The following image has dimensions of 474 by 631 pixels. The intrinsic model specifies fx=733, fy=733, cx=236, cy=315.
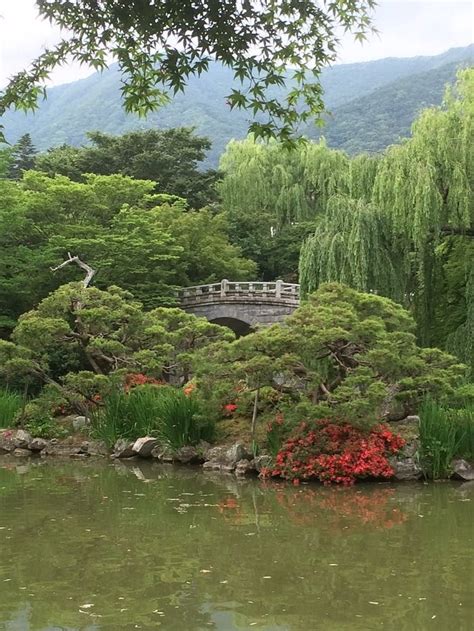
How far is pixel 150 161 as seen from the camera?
958 inches

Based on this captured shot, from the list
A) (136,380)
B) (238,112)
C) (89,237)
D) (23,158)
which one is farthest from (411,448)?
(238,112)

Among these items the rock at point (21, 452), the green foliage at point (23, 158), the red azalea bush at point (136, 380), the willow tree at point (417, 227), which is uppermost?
the green foliage at point (23, 158)

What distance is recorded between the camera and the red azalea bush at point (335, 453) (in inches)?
341

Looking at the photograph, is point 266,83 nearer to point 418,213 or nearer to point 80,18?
point 80,18

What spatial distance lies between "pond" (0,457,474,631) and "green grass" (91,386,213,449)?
164 cm

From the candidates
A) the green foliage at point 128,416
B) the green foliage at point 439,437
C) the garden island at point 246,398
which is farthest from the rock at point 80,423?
the green foliage at point 439,437

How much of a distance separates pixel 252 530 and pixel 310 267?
6723 millimetres

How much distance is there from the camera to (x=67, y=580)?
15.4ft

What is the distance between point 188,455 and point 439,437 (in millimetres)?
3462

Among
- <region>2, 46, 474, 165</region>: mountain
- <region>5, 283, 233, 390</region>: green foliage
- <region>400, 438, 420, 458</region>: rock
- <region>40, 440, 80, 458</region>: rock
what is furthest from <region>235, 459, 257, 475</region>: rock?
<region>2, 46, 474, 165</region>: mountain

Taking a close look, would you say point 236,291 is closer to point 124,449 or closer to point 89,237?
point 89,237

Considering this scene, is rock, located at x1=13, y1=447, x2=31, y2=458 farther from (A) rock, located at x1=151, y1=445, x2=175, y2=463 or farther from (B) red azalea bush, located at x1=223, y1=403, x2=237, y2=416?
(B) red azalea bush, located at x1=223, y1=403, x2=237, y2=416

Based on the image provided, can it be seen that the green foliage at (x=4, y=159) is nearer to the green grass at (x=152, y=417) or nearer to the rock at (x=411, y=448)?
Result: the green grass at (x=152, y=417)

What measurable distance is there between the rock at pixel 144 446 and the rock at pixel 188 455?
0.55 metres
